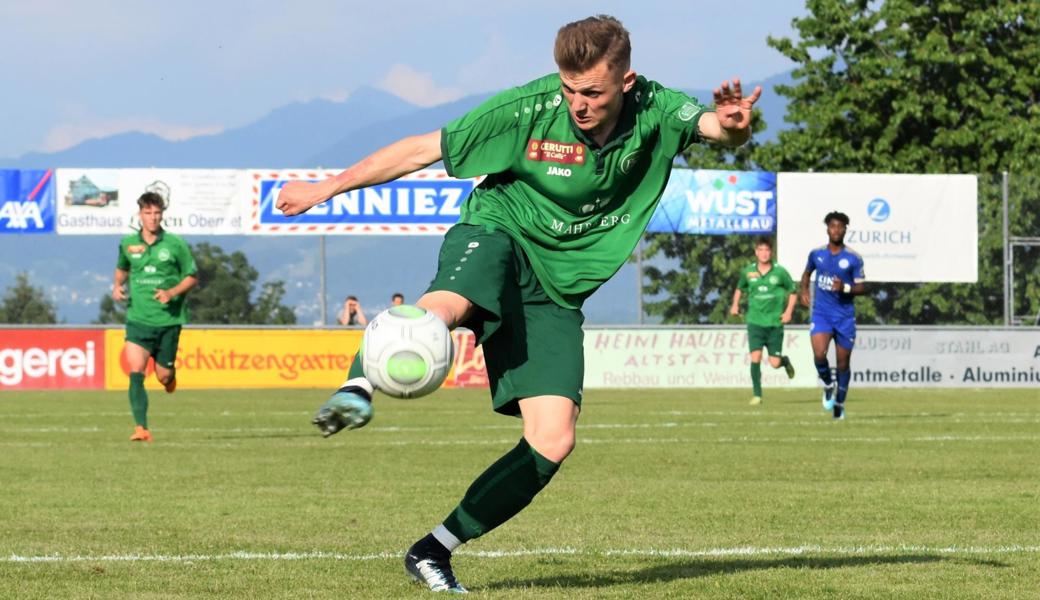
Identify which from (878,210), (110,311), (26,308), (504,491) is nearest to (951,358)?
(878,210)

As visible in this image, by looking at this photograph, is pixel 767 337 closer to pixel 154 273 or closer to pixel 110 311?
pixel 154 273

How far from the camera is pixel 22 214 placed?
3170cm

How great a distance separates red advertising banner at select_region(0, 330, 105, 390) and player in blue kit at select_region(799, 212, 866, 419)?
14.7 m

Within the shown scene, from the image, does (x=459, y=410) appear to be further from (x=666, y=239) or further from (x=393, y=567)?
(x=393, y=567)

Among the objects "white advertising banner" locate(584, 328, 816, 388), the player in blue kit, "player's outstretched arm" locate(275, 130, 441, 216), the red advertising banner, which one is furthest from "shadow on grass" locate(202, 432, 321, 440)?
the red advertising banner

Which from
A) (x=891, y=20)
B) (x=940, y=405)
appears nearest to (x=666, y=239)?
(x=940, y=405)

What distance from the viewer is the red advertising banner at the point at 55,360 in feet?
96.9

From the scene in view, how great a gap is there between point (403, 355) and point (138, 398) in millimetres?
10834

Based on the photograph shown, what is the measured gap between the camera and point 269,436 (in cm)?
1655

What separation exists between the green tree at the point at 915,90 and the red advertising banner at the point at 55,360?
65.8 ft

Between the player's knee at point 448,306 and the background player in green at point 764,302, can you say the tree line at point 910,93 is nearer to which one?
the background player in green at point 764,302

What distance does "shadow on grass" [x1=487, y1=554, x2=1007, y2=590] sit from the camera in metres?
6.39

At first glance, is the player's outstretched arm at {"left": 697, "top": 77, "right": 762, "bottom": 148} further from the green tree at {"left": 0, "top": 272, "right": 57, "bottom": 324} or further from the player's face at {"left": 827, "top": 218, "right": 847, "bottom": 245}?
the green tree at {"left": 0, "top": 272, "right": 57, "bottom": 324}

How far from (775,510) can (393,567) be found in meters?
2.96
